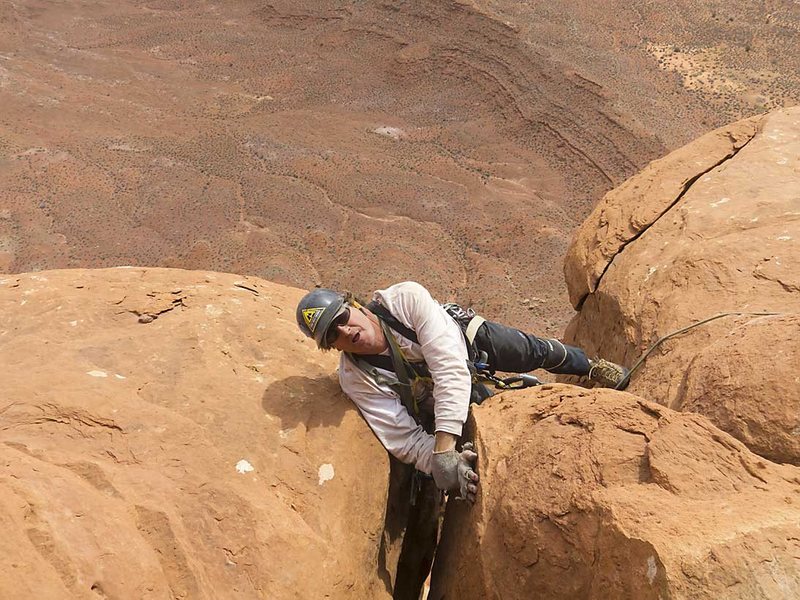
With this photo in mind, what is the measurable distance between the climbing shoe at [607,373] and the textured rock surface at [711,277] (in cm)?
8

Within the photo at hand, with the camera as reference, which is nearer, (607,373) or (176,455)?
(176,455)

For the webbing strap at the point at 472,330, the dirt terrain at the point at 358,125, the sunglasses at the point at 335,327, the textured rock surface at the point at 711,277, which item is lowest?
the dirt terrain at the point at 358,125

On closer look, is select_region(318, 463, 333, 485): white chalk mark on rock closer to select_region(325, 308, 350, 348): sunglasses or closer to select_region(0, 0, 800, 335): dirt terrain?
select_region(325, 308, 350, 348): sunglasses

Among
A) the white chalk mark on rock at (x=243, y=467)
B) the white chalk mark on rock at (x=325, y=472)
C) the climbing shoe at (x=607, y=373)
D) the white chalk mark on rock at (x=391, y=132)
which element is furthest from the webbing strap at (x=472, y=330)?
the white chalk mark on rock at (x=391, y=132)

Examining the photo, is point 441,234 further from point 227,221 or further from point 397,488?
point 397,488

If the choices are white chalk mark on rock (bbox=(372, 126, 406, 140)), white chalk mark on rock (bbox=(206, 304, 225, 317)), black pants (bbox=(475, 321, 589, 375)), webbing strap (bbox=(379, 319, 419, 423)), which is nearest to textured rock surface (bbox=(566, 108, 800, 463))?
black pants (bbox=(475, 321, 589, 375))

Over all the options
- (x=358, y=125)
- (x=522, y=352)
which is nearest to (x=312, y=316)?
(x=522, y=352)

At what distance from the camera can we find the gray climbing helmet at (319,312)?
3.35 m

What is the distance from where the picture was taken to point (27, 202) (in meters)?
9.30

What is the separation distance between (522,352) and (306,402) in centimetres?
114

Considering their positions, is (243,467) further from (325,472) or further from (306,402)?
(306,402)

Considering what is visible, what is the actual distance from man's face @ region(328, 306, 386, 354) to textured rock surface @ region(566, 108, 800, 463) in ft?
4.19

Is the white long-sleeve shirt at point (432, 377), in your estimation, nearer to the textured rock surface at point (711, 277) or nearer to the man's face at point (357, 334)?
the man's face at point (357, 334)

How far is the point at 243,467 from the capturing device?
3186 mm
